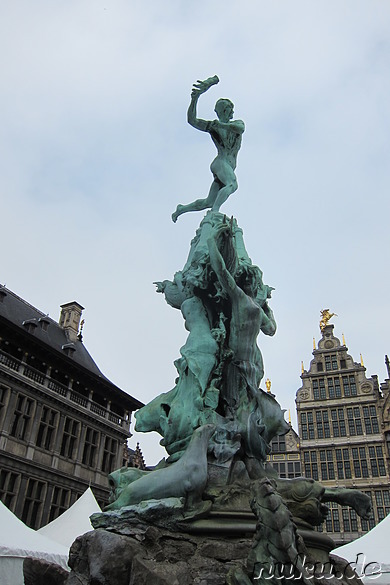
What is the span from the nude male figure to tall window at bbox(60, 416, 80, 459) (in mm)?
21238

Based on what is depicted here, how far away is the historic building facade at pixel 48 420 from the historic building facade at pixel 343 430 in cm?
1265

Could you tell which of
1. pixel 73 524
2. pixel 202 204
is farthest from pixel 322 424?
pixel 202 204

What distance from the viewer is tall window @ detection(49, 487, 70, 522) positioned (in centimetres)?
2490

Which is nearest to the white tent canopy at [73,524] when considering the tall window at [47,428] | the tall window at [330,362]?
the tall window at [47,428]

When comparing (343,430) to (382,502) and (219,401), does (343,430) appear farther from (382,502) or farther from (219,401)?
(219,401)

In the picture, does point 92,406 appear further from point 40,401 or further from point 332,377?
point 332,377

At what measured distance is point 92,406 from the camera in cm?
2919

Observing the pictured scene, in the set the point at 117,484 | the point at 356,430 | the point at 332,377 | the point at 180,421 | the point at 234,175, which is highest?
the point at 332,377

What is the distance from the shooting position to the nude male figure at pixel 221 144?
848cm

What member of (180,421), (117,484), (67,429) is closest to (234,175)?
(180,421)

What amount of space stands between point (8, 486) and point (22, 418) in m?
3.11

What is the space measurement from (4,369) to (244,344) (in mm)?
19340

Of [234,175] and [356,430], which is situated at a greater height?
[356,430]

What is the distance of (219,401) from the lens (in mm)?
6715
